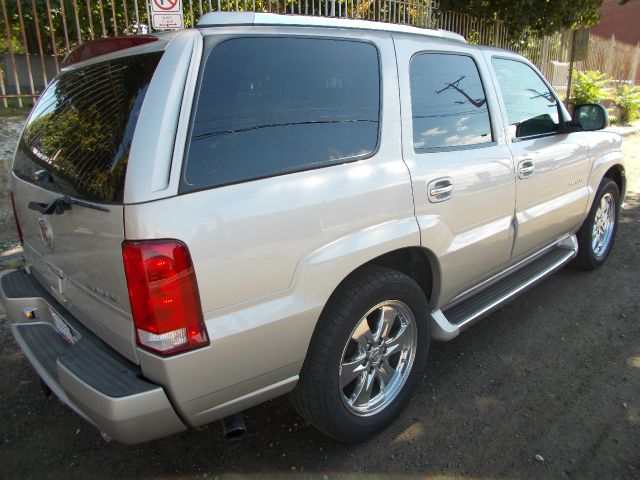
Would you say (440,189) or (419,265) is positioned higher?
(440,189)

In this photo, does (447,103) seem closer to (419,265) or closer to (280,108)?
(419,265)

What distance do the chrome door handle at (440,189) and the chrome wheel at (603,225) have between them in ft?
8.32

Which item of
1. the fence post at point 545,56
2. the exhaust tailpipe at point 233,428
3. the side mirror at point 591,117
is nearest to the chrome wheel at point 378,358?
the exhaust tailpipe at point 233,428

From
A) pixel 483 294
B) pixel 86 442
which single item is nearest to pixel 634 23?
pixel 483 294

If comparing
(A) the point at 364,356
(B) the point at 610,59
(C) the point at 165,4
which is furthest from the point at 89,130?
(B) the point at 610,59

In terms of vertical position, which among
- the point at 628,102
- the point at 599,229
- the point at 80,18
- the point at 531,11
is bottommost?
the point at 599,229

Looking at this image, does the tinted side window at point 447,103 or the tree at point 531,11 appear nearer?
the tinted side window at point 447,103

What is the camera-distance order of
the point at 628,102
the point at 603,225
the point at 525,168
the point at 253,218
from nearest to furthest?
the point at 253,218 < the point at 525,168 < the point at 603,225 < the point at 628,102

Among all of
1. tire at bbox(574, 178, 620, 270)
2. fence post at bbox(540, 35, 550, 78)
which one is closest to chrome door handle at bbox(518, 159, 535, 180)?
tire at bbox(574, 178, 620, 270)

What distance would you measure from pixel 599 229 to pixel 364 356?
332 centimetres

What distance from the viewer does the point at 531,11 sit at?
10203mm

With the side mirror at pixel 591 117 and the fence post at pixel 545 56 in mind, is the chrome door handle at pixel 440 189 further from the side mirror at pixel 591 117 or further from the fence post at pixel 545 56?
the fence post at pixel 545 56

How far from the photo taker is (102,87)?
84.0 inches

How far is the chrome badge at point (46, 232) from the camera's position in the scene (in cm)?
221
